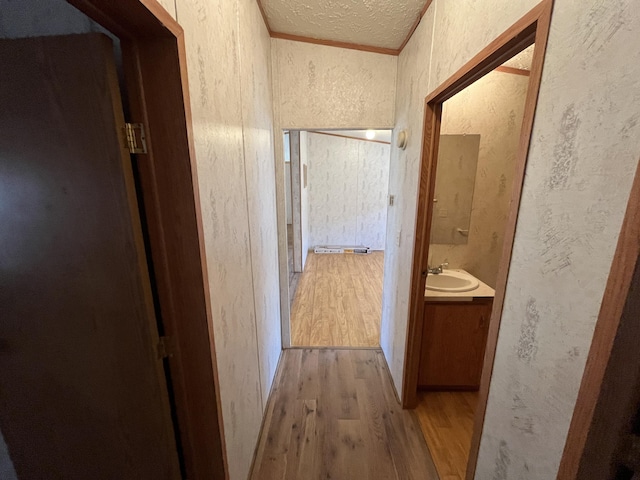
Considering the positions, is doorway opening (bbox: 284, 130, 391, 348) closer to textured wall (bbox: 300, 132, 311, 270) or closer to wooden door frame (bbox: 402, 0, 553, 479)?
textured wall (bbox: 300, 132, 311, 270)

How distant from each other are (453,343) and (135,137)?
217 cm

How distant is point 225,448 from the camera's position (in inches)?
39.0

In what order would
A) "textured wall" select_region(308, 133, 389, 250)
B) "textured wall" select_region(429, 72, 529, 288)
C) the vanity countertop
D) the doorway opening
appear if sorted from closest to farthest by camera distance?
the vanity countertop
"textured wall" select_region(429, 72, 529, 288)
the doorway opening
"textured wall" select_region(308, 133, 389, 250)

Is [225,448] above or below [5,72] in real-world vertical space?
below

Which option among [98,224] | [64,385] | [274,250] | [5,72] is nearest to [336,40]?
[274,250]

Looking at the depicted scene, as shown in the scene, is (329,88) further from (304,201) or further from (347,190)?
(347,190)

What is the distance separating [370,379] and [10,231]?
7.47 feet

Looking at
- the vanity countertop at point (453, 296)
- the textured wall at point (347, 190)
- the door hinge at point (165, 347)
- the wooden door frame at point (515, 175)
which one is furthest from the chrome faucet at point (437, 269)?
the textured wall at point (347, 190)

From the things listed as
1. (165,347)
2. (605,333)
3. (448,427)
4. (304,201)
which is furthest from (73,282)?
(304,201)

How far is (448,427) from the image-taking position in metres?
1.71

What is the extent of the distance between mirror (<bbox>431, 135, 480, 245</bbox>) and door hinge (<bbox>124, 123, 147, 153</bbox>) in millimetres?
2003

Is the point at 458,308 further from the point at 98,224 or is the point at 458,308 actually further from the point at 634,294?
the point at 98,224

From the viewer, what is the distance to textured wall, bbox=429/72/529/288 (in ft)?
6.20

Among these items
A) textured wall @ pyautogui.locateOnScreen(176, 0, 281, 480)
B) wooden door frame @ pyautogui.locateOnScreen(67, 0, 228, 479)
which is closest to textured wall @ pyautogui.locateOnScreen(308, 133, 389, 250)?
textured wall @ pyautogui.locateOnScreen(176, 0, 281, 480)
